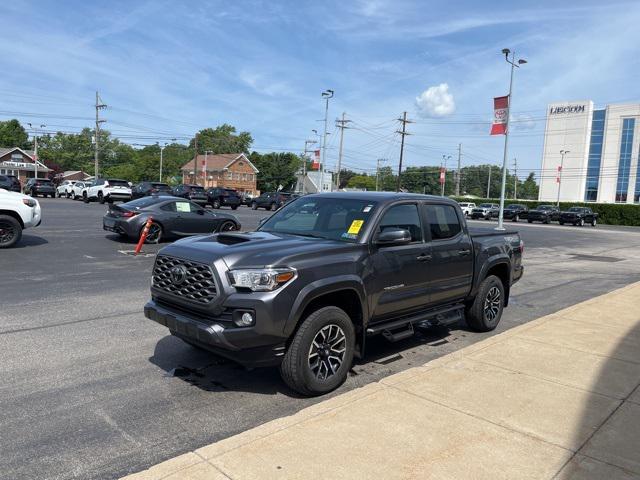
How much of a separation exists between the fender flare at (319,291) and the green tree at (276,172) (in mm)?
103980

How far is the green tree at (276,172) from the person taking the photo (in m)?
108

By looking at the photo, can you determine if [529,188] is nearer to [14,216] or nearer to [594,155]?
[594,155]

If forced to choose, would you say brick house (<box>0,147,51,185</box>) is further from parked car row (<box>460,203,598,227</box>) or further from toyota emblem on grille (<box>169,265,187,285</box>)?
toyota emblem on grille (<box>169,265,187,285</box>)

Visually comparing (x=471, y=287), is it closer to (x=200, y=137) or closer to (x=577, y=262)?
(x=577, y=262)

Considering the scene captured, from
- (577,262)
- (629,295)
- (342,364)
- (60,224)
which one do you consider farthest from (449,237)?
(60,224)

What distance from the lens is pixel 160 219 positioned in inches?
576

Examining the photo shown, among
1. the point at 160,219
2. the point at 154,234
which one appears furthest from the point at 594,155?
the point at 154,234

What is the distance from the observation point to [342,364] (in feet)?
15.0

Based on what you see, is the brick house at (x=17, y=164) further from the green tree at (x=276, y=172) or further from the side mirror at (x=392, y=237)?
the side mirror at (x=392, y=237)

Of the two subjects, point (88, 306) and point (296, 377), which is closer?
point (296, 377)

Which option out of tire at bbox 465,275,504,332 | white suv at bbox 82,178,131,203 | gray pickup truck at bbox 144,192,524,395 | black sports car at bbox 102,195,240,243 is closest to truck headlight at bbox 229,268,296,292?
gray pickup truck at bbox 144,192,524,395

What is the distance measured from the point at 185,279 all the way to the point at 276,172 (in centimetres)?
10475

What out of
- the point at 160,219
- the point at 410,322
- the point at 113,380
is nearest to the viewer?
the point at 113,380

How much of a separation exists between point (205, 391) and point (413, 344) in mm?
2754
